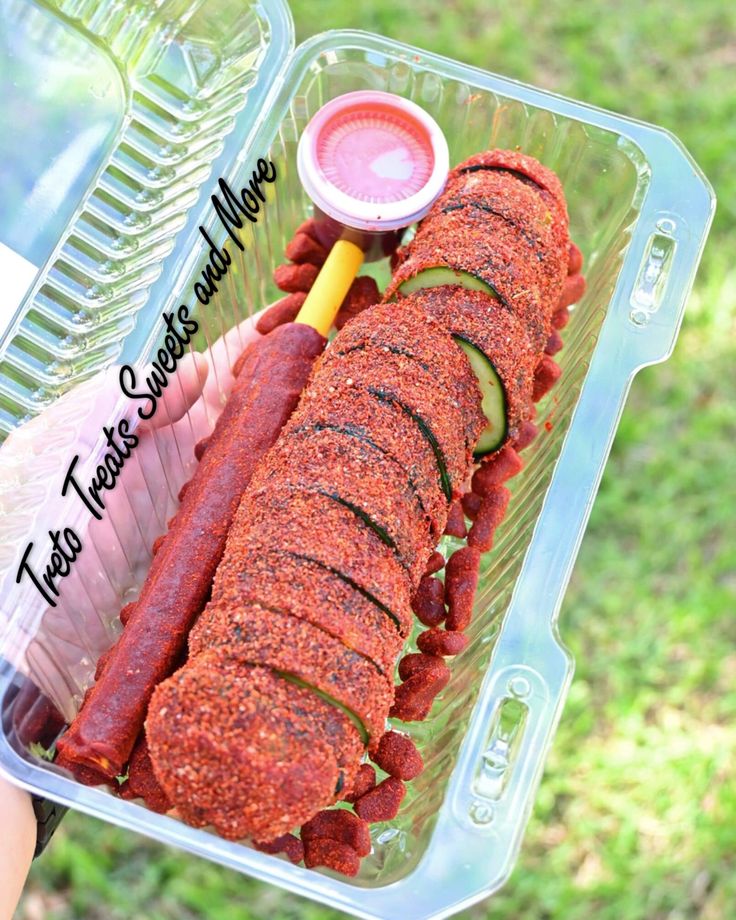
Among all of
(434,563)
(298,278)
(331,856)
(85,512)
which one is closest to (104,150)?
(298,278)

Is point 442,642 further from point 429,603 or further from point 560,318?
point 560,318

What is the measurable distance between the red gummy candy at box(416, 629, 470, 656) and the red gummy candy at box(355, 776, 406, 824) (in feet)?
1.05

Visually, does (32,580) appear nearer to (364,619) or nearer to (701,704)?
(364,619)

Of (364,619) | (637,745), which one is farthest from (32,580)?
(637,745)

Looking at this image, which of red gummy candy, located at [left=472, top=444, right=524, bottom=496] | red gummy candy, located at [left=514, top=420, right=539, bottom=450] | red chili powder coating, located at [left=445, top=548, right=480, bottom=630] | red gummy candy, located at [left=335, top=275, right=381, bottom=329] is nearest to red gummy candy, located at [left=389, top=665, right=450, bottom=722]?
red chili powder coating, located at [left=445, top=548, right=480, bottom=630]

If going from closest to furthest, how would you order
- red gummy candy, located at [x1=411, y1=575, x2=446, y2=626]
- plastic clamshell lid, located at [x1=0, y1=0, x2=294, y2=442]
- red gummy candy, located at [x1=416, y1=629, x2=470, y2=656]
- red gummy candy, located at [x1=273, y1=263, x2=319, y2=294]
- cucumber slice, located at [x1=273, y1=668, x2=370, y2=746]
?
cucumber slice, located at [x1=273, y1=668, x2=370, y2=746]
red gummy candy, located at [x1=416, y1=629, x2=470, y2=656]
red gummy candy, located at [x1=411, y1=575, x2=446, y2=626]
plastic clamshell lid, located at [x1=0, y1=0, x2=294, y2=442]
red gummy candy, located at [x1=273, y1=263, x2=319, y2=294]

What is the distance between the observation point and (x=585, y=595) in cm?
359

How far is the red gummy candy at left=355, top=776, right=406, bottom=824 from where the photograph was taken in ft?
7.49

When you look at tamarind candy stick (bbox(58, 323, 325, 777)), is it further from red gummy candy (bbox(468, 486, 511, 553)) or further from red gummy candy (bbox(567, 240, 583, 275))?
red gummy candy (bbox(567, 240, 583, 275))

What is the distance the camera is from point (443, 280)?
2.40 metres

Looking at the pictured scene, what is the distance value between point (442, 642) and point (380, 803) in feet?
1.25

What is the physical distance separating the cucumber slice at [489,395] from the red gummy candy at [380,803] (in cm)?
79

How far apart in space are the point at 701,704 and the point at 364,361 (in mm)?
1905

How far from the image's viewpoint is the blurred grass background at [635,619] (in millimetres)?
3209
